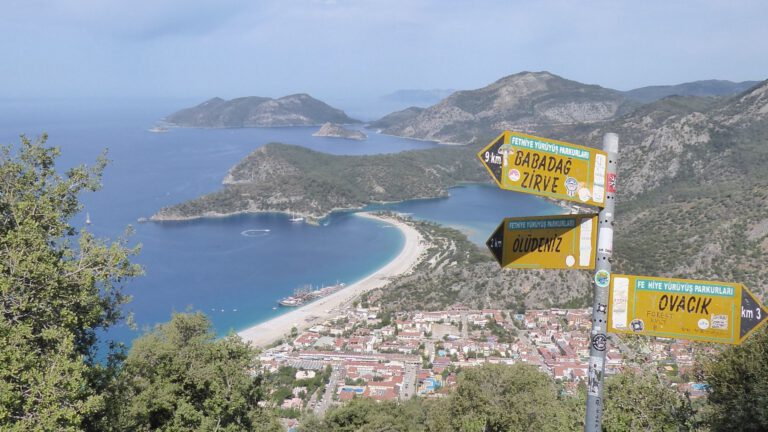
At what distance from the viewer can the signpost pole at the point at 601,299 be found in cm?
235

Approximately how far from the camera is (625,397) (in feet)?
18.5

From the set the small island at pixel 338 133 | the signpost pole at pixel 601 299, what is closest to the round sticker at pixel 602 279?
the signpost pole at pixel 601 299

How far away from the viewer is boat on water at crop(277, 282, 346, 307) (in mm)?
38938

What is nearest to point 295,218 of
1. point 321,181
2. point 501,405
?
point 321,181

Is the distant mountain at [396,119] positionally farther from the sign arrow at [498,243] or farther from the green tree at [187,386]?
the sign arrow at [498,243]

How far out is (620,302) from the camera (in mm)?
2449

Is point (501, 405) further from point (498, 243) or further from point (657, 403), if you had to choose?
point (498, 243)

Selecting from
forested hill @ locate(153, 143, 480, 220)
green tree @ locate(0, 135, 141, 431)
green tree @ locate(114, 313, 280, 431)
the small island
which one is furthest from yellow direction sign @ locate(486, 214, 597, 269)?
the small island

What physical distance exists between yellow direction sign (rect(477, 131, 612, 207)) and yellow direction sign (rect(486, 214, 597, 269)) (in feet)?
0.41

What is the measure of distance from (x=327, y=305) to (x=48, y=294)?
1345 inches

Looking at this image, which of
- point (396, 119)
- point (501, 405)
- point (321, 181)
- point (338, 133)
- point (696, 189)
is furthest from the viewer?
point (396, 119)

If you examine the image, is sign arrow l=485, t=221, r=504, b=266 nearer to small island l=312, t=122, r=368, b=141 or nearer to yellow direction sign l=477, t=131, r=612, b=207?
yellow direction sign l=477, t=131, r=612, b=207

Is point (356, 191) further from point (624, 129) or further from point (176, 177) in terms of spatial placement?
point (624, 129)

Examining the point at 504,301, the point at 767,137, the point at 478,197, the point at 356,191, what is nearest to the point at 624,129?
the point at 767,137
